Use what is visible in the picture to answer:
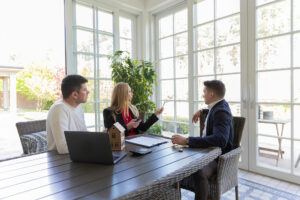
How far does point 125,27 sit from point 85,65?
1225mm

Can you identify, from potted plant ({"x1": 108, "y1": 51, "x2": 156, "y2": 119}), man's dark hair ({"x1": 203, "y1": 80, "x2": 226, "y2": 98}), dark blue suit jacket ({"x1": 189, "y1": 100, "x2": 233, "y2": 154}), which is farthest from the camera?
potted plant ({"x1": 108, "y1": 51, "x2": 156, "y2": 119})

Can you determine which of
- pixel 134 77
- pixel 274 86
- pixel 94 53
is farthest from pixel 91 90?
pixel 274 86

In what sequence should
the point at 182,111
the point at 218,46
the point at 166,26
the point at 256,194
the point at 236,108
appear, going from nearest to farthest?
the point at 256,194, the point at 236,108, the point at 218,46, the point at 182,111, the point at 166,26

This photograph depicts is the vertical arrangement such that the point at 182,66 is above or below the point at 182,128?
above

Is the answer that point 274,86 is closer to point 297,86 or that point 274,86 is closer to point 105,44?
point 297,86

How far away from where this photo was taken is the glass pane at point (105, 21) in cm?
338

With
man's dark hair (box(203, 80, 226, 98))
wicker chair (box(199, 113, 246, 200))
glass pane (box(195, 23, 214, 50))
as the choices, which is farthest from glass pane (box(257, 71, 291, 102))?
wicker chair (box(199, 113, 246, 200))

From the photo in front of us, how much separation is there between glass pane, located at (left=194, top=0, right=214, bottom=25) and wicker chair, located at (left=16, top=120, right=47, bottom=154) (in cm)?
277

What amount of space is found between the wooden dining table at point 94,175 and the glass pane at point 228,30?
206cm

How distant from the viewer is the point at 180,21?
353cm

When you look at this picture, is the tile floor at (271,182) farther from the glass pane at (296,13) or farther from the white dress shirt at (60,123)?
the white dress shirt at (60,123)

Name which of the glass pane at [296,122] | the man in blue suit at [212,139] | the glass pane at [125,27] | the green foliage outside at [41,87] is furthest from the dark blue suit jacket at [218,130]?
the green foliage outside at [41,87]

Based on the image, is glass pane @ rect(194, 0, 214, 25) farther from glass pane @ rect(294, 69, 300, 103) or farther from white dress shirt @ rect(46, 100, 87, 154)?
white dress shirt @ rect(46, 100, 87, 154)

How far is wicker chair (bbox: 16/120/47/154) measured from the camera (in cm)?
178
